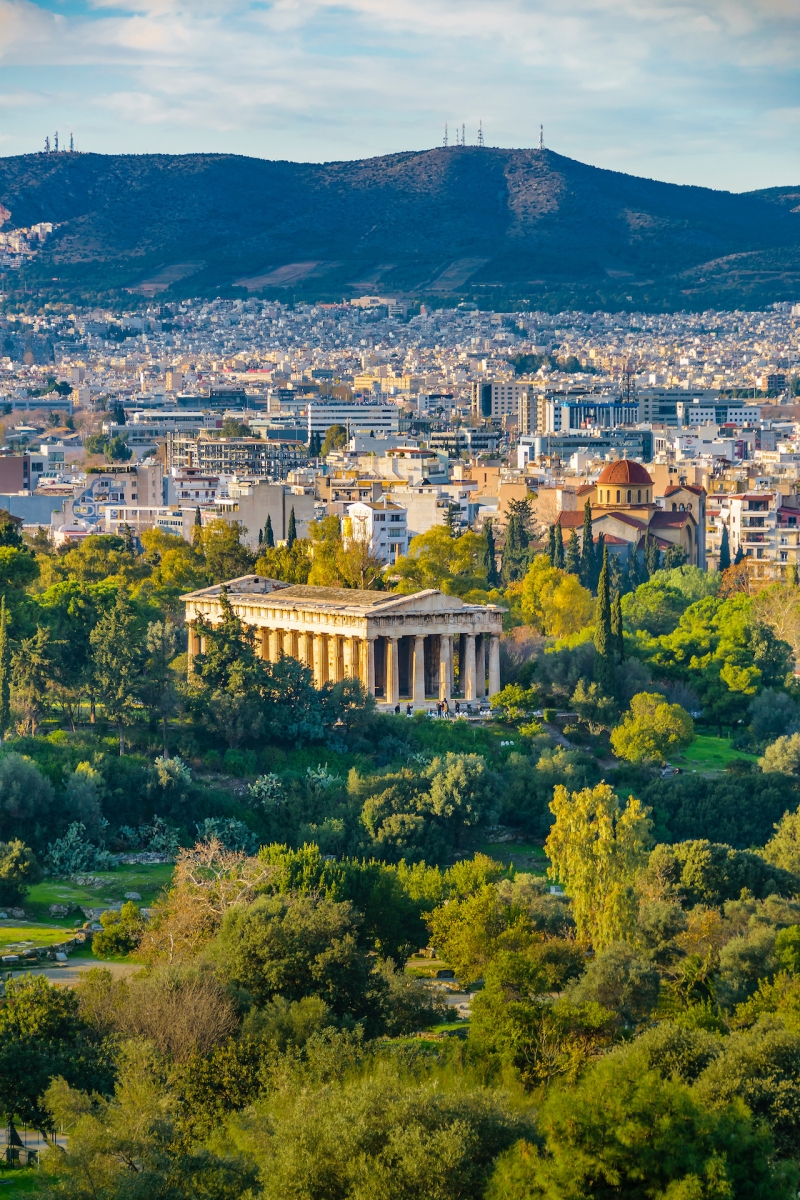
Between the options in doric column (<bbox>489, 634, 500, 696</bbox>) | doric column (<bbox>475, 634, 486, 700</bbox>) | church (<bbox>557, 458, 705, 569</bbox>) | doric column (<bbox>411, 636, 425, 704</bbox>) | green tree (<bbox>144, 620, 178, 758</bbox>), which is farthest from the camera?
church (<bbox>557, 458, 705, 569</bbox>)

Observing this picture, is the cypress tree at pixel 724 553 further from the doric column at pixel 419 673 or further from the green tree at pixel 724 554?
the doric column at pixel 419 673

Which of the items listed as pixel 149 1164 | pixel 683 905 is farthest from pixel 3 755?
pixel 149 1164

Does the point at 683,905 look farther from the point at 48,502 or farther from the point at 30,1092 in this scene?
the point at 48,502

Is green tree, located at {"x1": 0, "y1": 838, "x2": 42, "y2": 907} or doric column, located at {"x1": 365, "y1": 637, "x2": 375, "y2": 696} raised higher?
doric column, located at {"x1": 365, "y1": 637, "x2": 375, "y2": 696}

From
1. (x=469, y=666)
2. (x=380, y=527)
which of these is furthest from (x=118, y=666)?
(x=380, y=527)

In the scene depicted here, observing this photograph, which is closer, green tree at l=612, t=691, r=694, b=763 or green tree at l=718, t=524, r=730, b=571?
green tree at l=612, t=691, r=694, b=763

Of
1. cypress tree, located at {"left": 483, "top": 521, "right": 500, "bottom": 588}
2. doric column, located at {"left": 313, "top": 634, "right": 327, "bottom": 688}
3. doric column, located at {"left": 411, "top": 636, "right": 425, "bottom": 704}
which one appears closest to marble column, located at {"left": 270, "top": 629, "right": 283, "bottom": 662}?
doric column, located at {"left": 313, "top": 634, "right": 327, "bottom": 688}

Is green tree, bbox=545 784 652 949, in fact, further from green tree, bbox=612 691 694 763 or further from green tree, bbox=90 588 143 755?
green tree, bbox=90 588 143 755
